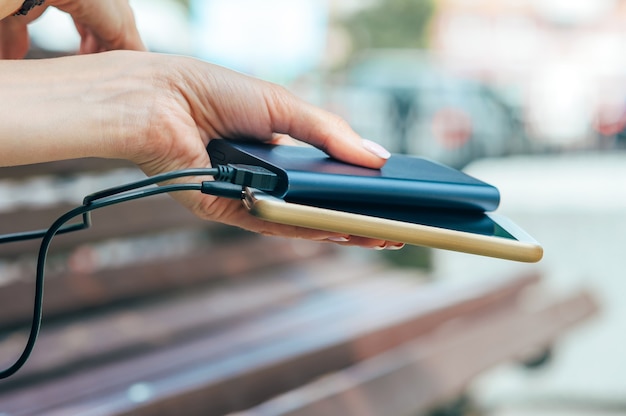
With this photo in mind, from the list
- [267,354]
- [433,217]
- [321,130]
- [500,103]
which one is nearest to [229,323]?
[267,354]

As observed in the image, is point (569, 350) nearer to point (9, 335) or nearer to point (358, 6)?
point (9, 335)

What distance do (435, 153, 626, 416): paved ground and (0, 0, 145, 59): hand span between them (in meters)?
2.13

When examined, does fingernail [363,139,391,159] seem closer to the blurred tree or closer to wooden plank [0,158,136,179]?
wooden plank [0,158,136,179]

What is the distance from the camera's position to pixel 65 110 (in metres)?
1.03

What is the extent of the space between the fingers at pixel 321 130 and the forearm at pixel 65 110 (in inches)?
8.4

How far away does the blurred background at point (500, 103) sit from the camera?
3557 mm

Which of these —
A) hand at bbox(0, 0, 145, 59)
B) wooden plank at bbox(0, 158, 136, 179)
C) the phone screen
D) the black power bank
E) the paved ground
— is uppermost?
hand at bbox(0, 0, 145, 59)

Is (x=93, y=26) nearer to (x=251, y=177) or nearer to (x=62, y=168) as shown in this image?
(x=251, y=177)

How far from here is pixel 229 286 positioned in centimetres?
258

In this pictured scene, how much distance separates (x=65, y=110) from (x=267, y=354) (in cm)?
83

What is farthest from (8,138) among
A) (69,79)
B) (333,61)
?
(333,61)

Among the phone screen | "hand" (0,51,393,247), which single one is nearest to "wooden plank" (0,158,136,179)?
"hand" (0,51,393,247)

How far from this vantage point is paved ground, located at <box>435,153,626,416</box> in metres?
3.41

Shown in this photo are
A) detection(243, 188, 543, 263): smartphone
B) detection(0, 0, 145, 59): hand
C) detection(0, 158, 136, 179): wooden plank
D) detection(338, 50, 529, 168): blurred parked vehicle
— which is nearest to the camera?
detection(243, 188, 543, 263): smartphone
